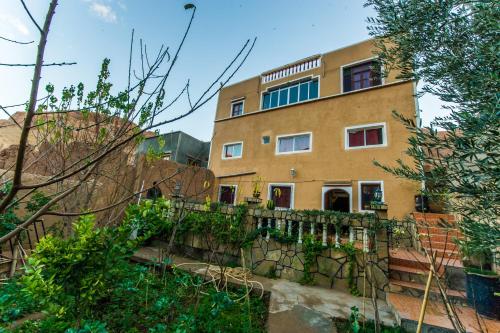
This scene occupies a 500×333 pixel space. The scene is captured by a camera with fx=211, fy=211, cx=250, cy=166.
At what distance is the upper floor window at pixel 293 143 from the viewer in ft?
36.9

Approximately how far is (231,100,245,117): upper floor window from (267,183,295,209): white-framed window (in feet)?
20.0

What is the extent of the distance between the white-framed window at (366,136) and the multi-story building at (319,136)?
41 millimetres

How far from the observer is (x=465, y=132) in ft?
6.03

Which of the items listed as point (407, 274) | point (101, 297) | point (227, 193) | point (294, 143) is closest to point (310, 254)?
point (407, 274)

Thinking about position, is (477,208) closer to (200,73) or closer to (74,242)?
(200,73)

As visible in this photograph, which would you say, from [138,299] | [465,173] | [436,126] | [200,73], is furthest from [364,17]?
[138,299]

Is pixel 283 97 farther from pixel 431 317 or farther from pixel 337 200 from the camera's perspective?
pixel 431 317

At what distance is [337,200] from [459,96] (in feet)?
29.6

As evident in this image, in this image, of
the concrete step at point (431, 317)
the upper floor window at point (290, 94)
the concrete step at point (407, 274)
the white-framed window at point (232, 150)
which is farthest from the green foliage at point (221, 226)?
the upper floor window at point (290, 94)

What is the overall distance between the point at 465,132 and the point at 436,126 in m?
0.31

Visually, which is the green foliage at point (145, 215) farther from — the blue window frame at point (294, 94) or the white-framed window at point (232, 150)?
the blue window frame at point (294, 94)

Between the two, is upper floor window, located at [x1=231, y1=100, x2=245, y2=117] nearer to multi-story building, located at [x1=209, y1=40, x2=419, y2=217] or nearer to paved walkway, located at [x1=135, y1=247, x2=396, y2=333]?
multi-story building, located at [x1=209, y1=40, x2=419, y2=217]

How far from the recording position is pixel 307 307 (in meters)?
3.29

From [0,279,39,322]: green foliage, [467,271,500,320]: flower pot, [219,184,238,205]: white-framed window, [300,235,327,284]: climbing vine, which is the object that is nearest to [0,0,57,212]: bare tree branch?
[0,279,39,322]: green foliage
